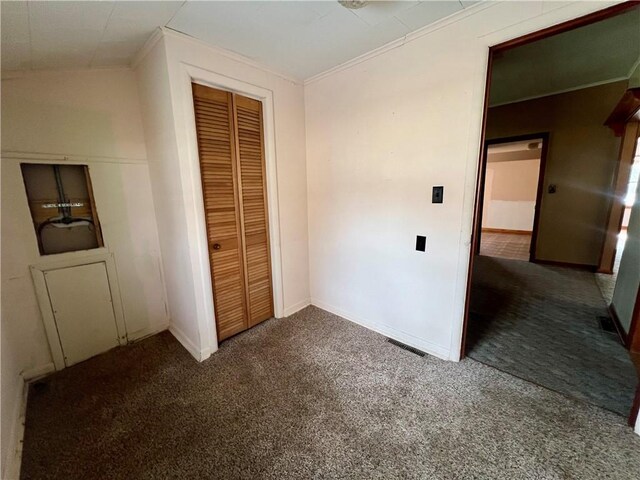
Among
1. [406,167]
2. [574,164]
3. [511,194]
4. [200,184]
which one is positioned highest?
[574,164]

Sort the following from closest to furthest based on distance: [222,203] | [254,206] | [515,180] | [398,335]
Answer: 1. [222,203]
2. [398,335]
3. [254,206]
4. [515,180]

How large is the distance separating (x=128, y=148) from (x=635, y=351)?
14.7 ft

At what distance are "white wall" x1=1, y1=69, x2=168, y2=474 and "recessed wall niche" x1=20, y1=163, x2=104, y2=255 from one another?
0.07m

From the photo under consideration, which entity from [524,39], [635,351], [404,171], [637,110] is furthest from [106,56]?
[637,110]

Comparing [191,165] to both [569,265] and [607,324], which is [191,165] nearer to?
[607,324]

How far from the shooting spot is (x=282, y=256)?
104 inches

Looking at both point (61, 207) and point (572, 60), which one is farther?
point (572, 60)

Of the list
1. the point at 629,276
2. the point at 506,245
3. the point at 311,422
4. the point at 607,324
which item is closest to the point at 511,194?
the point at 506,245

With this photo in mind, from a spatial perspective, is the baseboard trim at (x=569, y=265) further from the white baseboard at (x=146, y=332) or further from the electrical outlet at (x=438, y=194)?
the white baseboard at (x=146, y=332)

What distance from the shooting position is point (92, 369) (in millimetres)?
2002

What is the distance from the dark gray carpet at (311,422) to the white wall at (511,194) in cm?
751

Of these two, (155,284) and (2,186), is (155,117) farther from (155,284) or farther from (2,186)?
(155,284)

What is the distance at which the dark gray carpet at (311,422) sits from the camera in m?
1.27

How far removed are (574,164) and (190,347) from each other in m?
5.77
